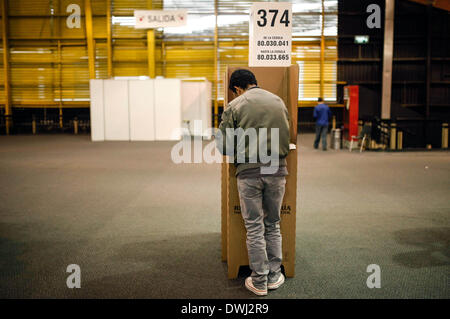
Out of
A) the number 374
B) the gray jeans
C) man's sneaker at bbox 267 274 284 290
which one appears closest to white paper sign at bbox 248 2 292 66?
the number 374

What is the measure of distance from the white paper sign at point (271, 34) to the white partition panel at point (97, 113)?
13.1 meters

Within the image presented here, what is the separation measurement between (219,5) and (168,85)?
572cm

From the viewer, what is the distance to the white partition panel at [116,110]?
1630 centimetres

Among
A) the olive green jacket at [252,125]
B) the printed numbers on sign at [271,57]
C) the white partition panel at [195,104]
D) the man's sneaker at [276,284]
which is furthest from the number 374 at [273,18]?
the white partition panel at [195,104]

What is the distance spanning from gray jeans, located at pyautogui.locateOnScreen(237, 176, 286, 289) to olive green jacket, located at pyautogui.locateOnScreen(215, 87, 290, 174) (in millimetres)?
164

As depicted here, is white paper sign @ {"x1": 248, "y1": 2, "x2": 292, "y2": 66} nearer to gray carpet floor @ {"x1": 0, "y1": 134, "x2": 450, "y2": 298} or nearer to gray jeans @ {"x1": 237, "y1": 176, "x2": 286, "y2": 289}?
gray jeans @ {"x1": 237, "y1": 176, "x2": 286, "y2": 289}

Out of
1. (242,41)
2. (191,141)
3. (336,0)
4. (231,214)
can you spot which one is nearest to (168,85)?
(191,141)

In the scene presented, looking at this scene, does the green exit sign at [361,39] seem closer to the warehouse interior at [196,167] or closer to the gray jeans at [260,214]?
the warehouse interior at [196,167]

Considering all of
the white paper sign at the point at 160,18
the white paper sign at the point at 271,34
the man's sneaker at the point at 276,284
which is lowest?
the man's sneaker at the point at 276,284

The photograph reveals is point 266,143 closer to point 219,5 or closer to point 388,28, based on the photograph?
point 388,28

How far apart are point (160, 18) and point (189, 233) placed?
1379 centimetres

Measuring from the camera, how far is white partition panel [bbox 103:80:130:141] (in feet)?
53.5

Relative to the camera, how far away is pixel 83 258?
4.02 m

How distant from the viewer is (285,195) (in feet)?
11.6
